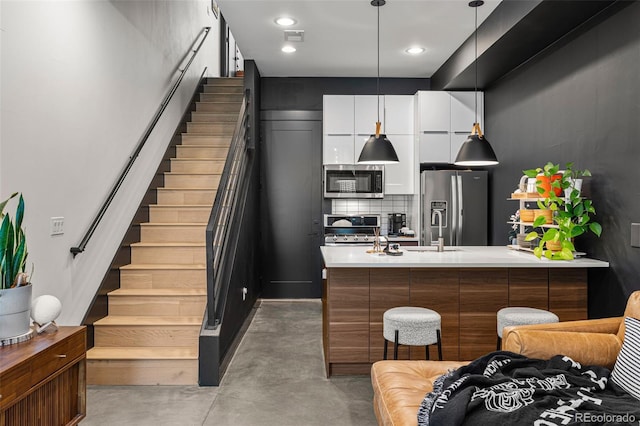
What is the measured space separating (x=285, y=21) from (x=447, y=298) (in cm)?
298

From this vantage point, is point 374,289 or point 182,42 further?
point 182,42

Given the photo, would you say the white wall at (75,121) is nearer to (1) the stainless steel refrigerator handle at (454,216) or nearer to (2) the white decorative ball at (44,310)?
(2) the white decorative ball at (44,310)

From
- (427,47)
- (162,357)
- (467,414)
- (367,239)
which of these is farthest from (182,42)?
(467,414)

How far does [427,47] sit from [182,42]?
10.6 ft

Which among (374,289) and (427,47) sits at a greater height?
(427,47)

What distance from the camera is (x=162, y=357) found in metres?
3.29

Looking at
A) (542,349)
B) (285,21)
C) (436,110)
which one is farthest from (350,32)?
(542,349)

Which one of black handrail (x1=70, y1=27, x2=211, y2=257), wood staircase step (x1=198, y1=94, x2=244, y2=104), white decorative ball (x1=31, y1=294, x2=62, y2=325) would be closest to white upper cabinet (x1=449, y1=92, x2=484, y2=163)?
wood staircase step (x1=198, y1=94, x2=244, y2=104)

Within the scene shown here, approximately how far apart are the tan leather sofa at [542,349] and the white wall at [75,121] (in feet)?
7.61

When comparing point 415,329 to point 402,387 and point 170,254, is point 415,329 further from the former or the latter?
point 170,254

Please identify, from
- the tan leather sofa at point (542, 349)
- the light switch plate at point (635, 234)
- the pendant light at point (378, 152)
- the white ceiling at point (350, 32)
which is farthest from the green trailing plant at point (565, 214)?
the white ceiling at point (350, 32)

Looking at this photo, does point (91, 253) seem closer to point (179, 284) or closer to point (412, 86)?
point (179, 284)

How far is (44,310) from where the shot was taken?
2.26 meters

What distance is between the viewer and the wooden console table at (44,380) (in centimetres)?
183
